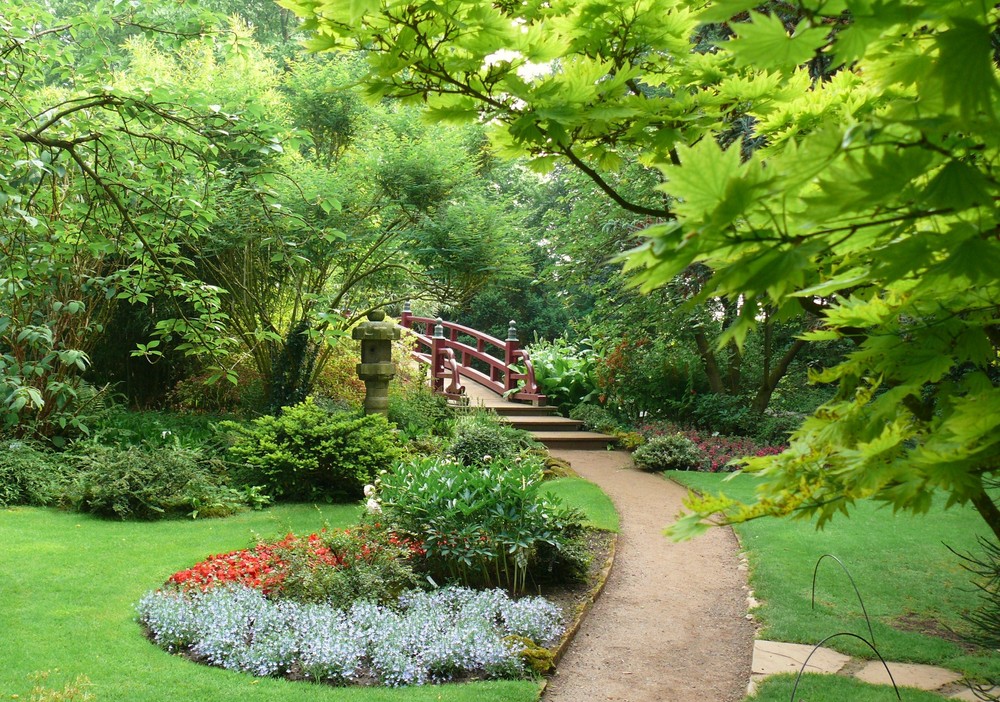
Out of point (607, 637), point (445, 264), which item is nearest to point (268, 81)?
point (445, 264)

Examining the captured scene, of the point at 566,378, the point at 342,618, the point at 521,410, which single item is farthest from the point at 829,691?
the point at 566,378

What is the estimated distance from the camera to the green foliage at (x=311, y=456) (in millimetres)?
8297

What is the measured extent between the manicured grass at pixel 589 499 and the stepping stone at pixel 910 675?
3295 mm

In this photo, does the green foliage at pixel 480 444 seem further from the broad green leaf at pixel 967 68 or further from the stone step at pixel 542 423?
the broad green leaf at pixel 967 68

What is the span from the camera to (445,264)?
12.0 meters

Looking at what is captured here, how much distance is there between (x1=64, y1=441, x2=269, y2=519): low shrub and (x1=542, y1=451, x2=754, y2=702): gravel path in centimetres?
383

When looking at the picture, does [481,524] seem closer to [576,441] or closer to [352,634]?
[352,634]

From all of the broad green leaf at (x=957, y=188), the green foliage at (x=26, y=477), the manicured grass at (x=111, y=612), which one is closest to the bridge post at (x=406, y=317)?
the green foliage at (x=26, y=477)

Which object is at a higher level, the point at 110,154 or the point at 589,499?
the point at 110,154

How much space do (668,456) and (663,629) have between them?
537 cm

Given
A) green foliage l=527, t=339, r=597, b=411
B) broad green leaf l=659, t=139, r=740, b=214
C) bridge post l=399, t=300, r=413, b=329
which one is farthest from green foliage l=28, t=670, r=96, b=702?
bridge post l=399, t=300, r=413, b=329

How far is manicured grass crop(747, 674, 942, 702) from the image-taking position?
389cm

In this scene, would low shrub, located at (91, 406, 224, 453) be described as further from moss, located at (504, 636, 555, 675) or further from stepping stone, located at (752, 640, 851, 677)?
stepping stone, located at (752, 640, 851, 677)

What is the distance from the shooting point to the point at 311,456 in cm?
829
